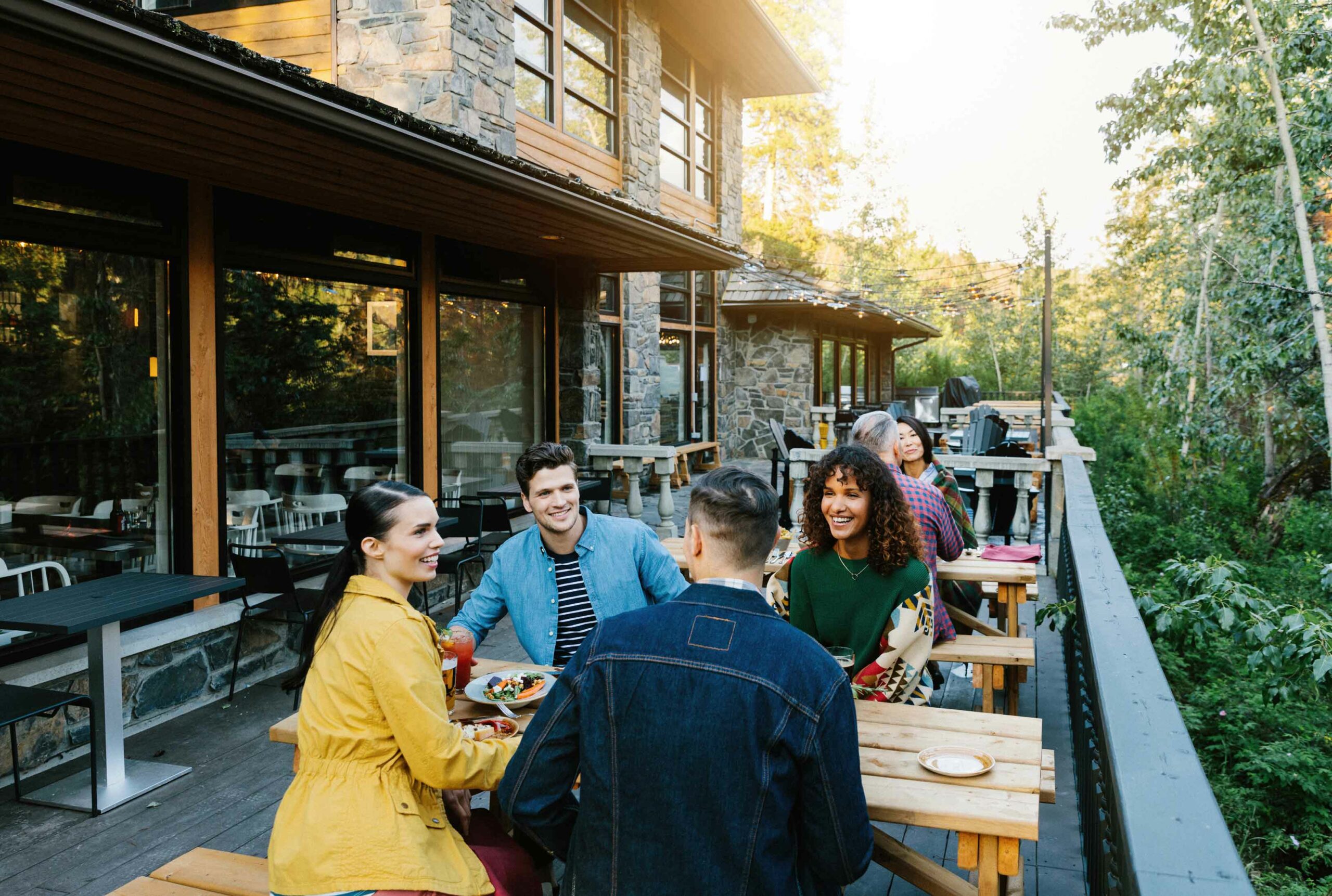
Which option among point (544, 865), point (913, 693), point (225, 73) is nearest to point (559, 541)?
point (544, 865)

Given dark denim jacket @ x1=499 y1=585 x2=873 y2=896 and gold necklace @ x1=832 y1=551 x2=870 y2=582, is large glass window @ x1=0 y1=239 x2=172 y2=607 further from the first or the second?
dark denim jacket @ x1=499 y1=585 x2=873 y2=896

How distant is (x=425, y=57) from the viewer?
25.1 feet

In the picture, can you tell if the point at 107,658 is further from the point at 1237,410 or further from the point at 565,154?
the point at 1237,410

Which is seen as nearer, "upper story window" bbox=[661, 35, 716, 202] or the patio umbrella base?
the patio umbrella base

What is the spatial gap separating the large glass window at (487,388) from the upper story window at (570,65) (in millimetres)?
1989

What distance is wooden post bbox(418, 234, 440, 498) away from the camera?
745 centimetres

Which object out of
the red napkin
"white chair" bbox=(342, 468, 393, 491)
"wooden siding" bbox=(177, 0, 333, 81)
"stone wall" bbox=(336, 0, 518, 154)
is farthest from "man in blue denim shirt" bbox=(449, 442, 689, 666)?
"wooden siding" bbox=(177, 0, 333, 81)

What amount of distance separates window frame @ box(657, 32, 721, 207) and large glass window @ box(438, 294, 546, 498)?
412cm

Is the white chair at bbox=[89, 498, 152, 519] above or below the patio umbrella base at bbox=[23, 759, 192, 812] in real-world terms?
above

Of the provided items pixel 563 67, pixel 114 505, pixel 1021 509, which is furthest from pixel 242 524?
pixel 563 67

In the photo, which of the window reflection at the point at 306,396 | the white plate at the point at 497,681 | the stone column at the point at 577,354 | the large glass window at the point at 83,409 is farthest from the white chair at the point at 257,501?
the stone column at the point at 577,354

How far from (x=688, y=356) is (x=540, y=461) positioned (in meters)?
11.9

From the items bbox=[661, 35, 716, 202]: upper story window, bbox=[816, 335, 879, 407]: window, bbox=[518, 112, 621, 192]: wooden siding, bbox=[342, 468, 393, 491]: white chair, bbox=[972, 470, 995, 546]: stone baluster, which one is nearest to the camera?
bbox=[342, 468, 393, 491]: white chair

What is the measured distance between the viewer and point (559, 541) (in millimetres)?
3195
